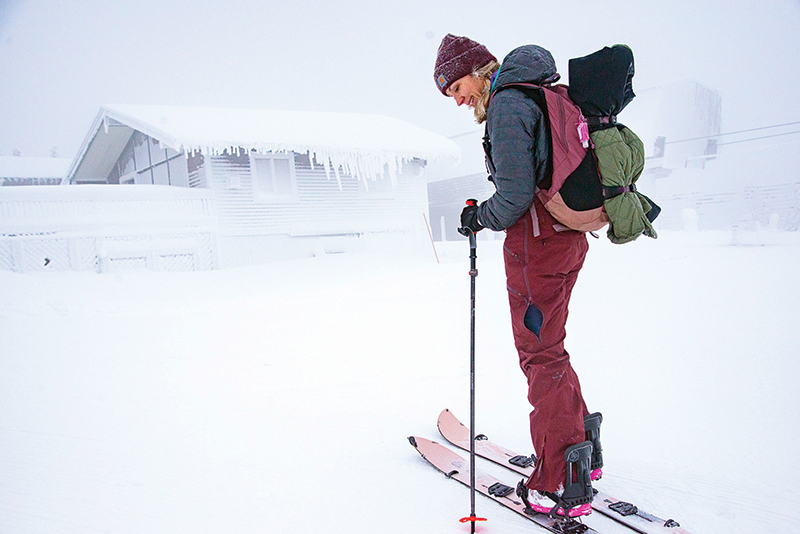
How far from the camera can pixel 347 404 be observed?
290 cm

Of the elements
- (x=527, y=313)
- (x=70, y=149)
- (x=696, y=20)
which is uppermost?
(x=696, y=20)

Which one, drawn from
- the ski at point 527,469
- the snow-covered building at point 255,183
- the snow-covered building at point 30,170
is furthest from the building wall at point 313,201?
the snow-covered building at point 30,170

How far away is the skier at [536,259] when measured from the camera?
1.55m

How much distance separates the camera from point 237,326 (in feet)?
15.9

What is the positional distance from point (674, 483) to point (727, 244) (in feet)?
35.1

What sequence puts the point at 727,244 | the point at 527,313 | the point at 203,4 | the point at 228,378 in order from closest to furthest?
1. the point at 527,313
2. the point at 228,378
3. the point at 727,244
4. the point at 203,4

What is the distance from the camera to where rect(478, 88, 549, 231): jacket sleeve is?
1532 mm

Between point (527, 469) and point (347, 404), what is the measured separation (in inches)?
49.8

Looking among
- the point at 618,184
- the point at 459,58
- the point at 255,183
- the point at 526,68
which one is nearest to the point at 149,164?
the point at 255,183

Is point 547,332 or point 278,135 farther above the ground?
point 278,135

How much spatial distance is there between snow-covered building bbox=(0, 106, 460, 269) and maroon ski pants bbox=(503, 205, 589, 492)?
9474 mm

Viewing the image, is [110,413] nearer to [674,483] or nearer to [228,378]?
[228,378]

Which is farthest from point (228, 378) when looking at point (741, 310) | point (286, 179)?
point (286, 179)

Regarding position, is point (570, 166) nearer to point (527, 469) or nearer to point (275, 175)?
point (527, 469)
